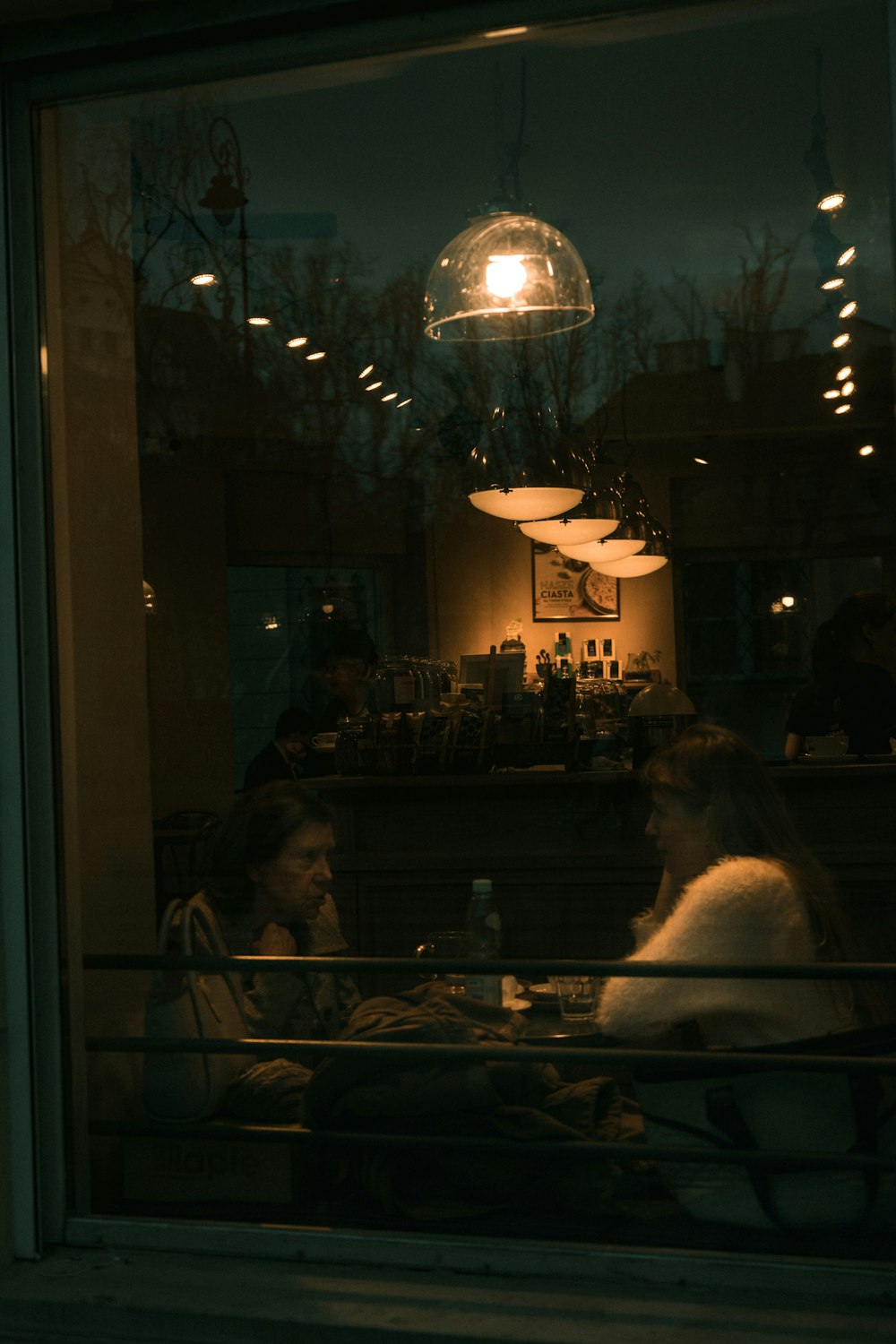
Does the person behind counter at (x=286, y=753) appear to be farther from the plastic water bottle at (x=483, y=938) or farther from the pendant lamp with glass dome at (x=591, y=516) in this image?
the pendant lamp with glass dome at (x=591, y=516)

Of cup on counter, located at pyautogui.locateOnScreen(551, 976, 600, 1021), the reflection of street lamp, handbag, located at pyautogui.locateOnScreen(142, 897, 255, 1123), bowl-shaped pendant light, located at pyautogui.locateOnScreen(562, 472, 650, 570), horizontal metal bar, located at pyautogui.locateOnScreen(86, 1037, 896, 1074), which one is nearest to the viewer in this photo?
horizontal metal bar, located at pyautogui.locateOnScreen(86, 1037, 896, 1074)

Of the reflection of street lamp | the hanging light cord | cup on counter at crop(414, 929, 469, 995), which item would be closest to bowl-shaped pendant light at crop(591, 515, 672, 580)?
the hanging light cord

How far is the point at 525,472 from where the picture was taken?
5254mm

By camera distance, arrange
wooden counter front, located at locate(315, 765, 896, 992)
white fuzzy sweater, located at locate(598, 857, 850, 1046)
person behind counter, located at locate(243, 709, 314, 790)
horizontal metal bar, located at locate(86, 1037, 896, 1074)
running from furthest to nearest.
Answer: wooden counter front, located at locate(315, 765, 896, 992) → person behind counter, located at locate(243, 709, 314, 790) → white fuzzy sweater, located at locate(598, 857, 850, 1046) → horizontal metal bar, located at locate(86, 1037, 896, 1074)

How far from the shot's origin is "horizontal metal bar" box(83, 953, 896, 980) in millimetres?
2457

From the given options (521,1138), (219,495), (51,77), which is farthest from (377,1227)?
(219,495)

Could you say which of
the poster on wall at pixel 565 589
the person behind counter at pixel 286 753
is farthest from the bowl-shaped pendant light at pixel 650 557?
the person behind counter at pixel 286 753

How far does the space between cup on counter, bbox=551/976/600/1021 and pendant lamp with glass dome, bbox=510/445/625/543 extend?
2.71 meters

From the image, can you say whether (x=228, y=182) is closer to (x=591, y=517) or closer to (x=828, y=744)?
(x=591, y=517)

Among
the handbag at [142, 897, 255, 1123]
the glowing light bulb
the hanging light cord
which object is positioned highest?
the hanging light cord

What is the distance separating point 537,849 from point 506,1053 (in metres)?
2.60

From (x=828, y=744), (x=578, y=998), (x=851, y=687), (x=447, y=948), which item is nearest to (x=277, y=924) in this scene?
(x=447, y=948)

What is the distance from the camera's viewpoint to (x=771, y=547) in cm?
551

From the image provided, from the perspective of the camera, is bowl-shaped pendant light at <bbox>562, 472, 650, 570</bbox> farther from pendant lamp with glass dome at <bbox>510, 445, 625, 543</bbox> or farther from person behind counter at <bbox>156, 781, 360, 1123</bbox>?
person behind counter at <bbox>156, 781, 360, 1123</bbox>
